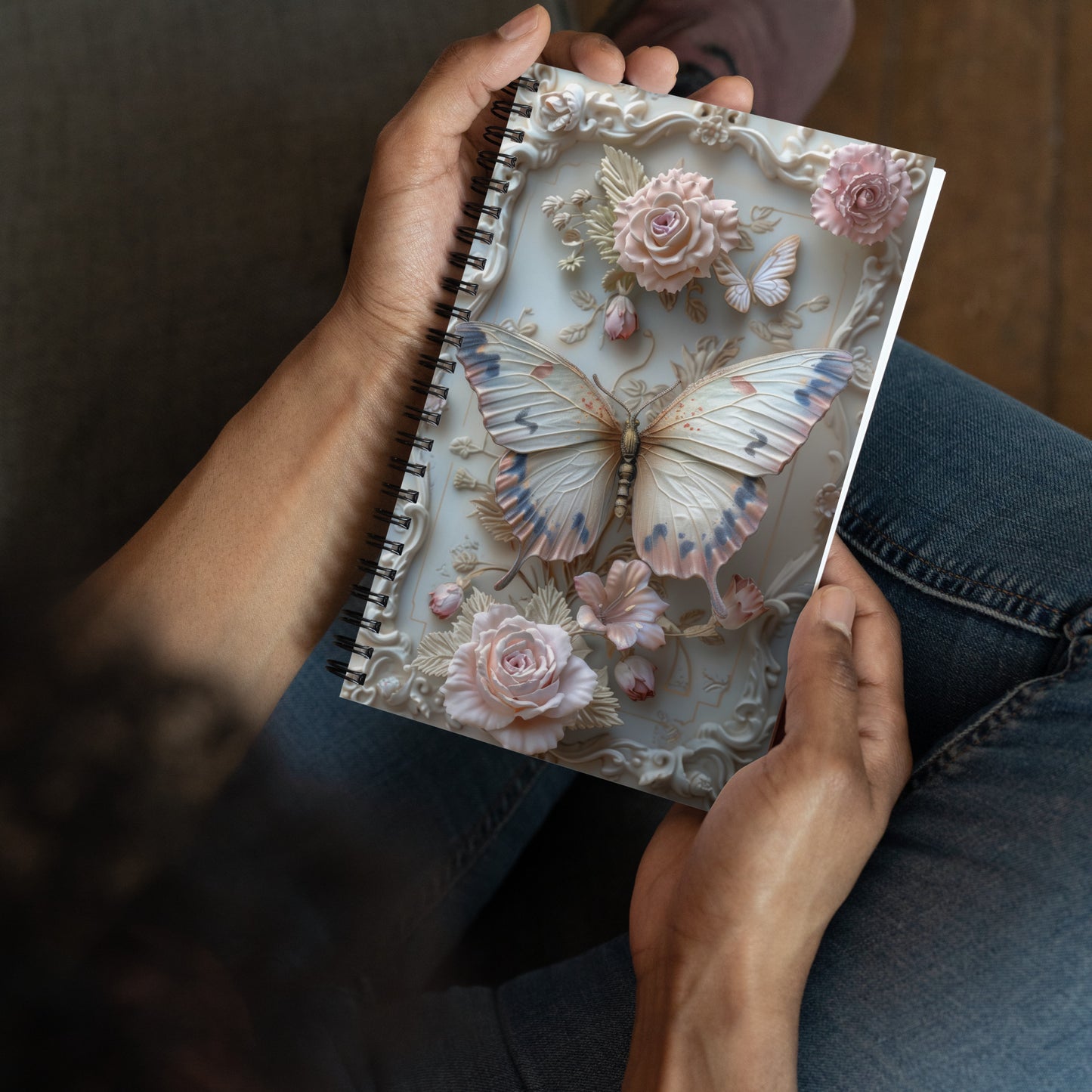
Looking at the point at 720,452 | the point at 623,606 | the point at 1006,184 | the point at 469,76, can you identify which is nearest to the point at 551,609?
the point at 623,606

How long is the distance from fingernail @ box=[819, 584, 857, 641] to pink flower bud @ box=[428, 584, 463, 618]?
0.24 metres

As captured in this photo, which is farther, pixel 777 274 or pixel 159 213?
pixel 159 213

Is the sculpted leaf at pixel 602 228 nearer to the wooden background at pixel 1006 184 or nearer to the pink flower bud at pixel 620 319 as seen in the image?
the pink flower bud at pixel 620 319

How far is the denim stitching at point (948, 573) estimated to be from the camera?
0.56m

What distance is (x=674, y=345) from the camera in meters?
0.56

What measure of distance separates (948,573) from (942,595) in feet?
0.05

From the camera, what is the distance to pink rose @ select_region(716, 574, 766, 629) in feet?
1.76

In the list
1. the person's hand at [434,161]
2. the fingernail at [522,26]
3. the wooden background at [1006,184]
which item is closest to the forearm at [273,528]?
the person's hand at [434,161]

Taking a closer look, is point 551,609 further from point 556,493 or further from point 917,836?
point 917,836

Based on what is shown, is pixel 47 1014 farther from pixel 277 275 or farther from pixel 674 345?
pixel 277 275

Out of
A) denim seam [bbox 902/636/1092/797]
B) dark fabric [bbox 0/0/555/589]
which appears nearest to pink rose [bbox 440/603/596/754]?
denim seam [bbox 902/636/1092/797]

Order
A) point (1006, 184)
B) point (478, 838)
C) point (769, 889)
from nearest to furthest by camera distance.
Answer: point (769, 889) < point (478, 838) < point (1006, 184)

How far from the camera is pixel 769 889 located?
468 millimetres

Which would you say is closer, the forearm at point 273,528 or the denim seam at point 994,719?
the denim seam at point 994,719
